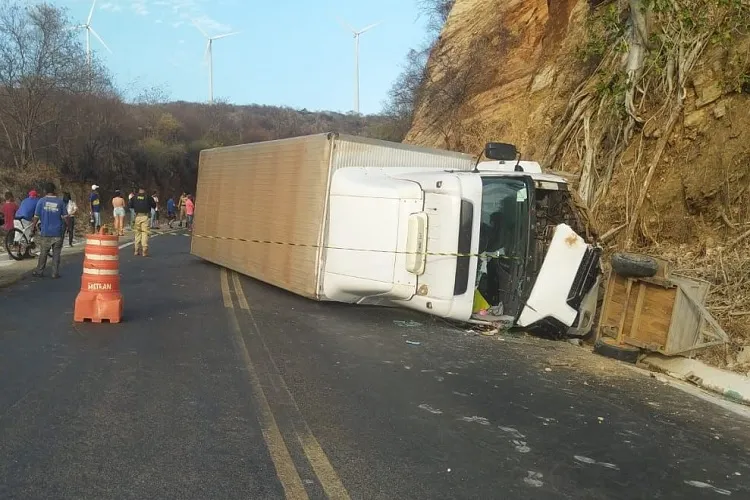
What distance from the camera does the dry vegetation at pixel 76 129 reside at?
101 feet

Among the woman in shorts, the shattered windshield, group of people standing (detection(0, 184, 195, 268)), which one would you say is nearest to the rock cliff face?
the shattered windshield

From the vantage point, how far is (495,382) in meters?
6.50

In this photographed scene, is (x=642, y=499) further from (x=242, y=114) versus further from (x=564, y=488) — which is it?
(x=242, y=114)

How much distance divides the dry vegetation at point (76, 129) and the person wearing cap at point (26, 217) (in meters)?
13.9

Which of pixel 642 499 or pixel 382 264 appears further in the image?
pixel 382 264

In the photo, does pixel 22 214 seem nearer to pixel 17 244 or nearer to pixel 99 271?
pixel 17 244

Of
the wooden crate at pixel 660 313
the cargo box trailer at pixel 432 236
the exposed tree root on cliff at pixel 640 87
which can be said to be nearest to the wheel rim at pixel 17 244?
the cargo box trailer at pixel 432 236

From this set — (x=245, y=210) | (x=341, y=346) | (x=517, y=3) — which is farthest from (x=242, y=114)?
(x=341, y=346)

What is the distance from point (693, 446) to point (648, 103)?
30.6ft

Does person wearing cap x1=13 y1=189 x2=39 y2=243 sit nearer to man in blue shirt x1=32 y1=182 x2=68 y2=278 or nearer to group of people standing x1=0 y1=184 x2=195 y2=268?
group of people standing x1=0 y1=184 x2=195 y2=268

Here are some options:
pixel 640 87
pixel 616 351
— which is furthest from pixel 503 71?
pixel 616 351

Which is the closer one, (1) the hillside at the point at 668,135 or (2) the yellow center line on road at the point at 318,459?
(2) the yellow center line on road at the point at 318,459

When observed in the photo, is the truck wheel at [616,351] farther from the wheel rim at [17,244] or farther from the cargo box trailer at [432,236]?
the wheel rim at [17,244]

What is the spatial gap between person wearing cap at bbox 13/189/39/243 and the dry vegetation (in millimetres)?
13851
